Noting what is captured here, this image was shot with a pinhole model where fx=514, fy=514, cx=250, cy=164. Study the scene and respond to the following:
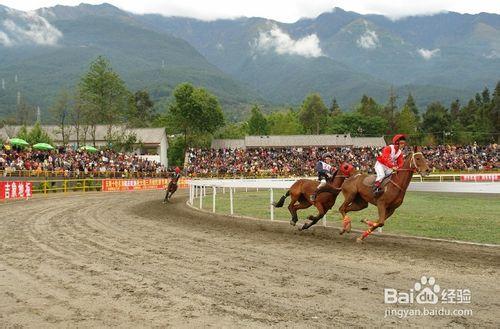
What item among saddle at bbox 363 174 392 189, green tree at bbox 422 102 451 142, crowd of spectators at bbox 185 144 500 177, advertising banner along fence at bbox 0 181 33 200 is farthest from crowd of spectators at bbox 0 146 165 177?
green tree at bbox 422 102 451 142

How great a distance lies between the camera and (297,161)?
66625 millimetres

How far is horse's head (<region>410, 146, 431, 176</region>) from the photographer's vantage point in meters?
12.3

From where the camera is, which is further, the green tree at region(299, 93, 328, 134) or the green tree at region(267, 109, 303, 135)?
A: the green tree at region(299, 93, 328, 134)

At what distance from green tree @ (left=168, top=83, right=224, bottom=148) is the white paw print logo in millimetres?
86704

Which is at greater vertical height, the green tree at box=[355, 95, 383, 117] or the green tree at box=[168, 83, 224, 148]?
the green tree at box=[355, 95, 383, 117]

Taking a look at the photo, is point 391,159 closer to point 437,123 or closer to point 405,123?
point 437,123

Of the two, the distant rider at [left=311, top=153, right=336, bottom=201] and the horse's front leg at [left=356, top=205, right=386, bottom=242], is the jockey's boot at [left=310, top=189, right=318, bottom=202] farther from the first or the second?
the horse's front leg at [left=356, top=205, right=386, bottom=242]

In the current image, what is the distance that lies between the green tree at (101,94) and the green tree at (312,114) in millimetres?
82279

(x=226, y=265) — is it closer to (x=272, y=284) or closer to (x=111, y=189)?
(x=272, y=284)

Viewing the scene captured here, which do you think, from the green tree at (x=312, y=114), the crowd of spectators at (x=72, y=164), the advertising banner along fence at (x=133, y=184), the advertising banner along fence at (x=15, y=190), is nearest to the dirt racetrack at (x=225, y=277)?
the advertising banner along fence at (x=15, y=190)

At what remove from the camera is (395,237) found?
525 inches

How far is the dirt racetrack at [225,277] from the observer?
6.57 m

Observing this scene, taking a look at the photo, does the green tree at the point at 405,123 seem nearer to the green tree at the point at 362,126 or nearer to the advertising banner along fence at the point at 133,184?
the green tree at the point at 362,126

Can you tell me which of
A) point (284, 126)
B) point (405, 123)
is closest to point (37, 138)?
point (284, 126)
